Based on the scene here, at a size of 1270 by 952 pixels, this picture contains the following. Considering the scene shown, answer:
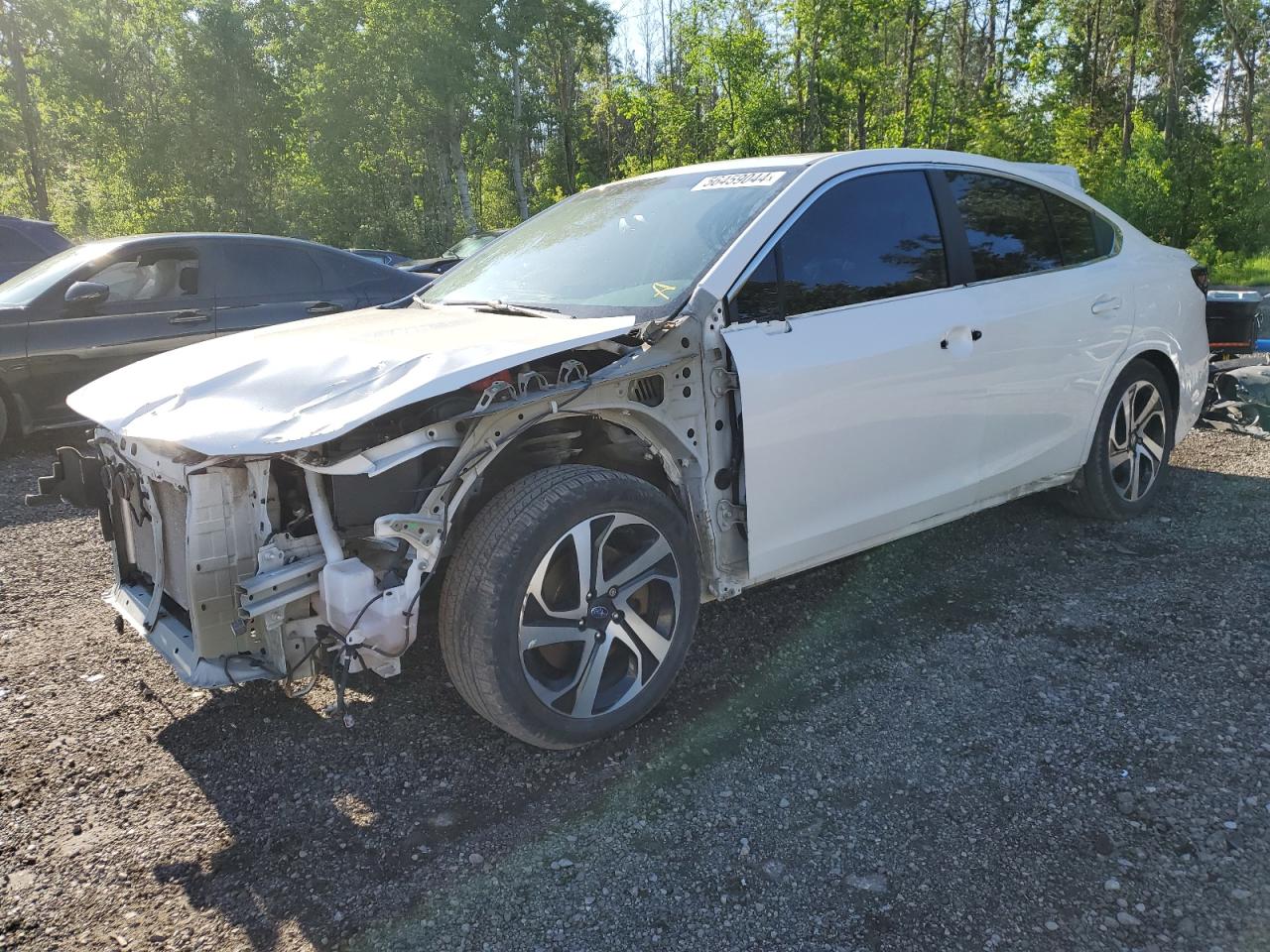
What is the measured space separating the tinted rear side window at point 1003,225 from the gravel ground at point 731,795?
1.44m

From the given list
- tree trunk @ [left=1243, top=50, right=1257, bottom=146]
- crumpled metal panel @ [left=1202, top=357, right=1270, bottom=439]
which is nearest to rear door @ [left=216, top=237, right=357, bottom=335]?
crumpled metal panel @ [left=1202, top=357, right=1270, bottom=439]

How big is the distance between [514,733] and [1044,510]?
3.54 m

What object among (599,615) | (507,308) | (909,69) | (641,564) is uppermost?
(909,69)

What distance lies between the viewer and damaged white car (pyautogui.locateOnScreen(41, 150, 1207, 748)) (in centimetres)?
254

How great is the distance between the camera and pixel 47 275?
6.75m

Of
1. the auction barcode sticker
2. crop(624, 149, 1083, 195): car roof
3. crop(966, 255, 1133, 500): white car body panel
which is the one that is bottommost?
crop(966, 255, 1133, 500): white car body panel

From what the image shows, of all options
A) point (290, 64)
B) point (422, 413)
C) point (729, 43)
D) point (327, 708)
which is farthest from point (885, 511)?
point (290, 64)

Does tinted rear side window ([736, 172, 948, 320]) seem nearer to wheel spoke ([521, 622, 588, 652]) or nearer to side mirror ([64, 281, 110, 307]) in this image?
wheel spoke ([521, 622, 588, 652])

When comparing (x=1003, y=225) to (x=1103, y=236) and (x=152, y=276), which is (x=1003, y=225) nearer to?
(x=1103, y=236)

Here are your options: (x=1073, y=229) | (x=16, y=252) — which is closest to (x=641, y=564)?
(x=1073, y=229)

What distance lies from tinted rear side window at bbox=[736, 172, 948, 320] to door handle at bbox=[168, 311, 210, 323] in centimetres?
525

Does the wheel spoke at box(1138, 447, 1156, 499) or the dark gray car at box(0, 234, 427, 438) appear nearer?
the wheel spoke at box(1138, 447, 1156, 499)

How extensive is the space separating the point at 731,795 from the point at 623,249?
2.04 meters

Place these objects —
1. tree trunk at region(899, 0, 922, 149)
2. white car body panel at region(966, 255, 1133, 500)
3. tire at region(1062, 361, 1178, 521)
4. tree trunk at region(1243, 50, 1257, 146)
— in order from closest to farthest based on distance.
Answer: white car body panel at region(966, 255, 1133, 500)
tire at region(1062, 361, 1178, 521)
tree trunk at region(899, 0, 922, 149)
tree trunk at region(1243, 50, 1257, 146)
